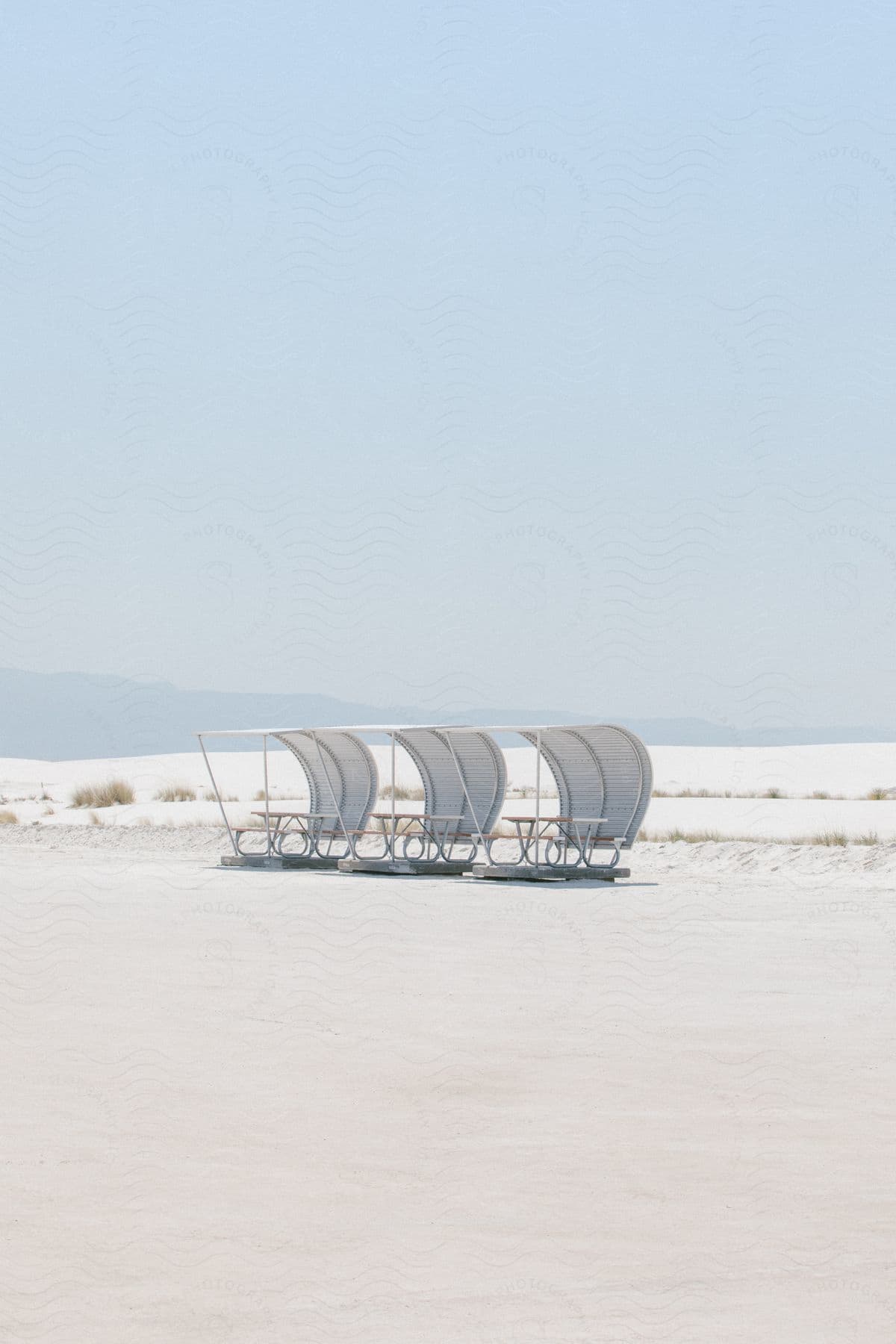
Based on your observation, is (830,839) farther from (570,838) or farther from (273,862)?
(273,862)

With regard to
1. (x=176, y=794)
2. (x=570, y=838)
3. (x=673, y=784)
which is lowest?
(x=673, y=784)

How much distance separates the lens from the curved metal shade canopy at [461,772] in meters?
20.6

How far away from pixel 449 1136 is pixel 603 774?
43.6 feet

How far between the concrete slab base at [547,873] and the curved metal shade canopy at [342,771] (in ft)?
11.3

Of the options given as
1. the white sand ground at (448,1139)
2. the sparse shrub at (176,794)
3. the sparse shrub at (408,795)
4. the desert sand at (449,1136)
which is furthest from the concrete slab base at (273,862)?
the sparse shrub at (176,794)

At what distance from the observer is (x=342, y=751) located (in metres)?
22.5

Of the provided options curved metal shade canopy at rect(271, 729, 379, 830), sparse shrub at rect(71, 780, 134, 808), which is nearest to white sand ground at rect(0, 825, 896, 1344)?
curved metal shade canopy at rect(271, 729, 379, 830)

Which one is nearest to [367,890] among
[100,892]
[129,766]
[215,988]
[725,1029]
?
[100,892]

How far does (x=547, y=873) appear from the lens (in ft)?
62.1

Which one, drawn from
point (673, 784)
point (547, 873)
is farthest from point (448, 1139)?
point (673, 784)

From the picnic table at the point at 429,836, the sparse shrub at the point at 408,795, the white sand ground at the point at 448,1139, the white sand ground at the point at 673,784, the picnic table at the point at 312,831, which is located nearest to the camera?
the white sand ground at the point at 448,1139

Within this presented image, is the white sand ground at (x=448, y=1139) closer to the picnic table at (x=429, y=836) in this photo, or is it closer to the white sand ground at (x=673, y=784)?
the picnic table at (x=429, y=836)

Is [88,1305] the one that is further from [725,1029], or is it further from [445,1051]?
[725,1029]

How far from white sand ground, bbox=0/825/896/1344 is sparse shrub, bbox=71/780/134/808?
21682 millimetres
